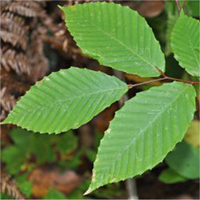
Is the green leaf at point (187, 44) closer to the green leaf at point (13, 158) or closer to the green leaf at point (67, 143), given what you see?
the green leaf at point (67, 143)

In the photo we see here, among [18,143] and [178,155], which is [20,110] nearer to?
[178,155]

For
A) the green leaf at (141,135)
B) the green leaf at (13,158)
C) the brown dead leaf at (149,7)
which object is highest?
the brown dead leaf at (149,7)

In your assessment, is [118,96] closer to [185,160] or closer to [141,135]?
[141,135]

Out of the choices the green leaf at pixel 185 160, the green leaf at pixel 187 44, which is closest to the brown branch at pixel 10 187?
the green leaf at pixel 185 160

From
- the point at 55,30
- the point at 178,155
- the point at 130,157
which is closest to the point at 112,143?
the point at 130,157

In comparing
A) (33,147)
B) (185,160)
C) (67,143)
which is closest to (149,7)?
(185,160)

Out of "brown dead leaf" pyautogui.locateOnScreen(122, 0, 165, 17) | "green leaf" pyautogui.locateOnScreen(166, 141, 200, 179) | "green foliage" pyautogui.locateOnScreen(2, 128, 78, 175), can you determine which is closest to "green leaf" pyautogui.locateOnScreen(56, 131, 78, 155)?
"green foliage" pyautogui.locateOnScreen(2, 128, 78, 175)

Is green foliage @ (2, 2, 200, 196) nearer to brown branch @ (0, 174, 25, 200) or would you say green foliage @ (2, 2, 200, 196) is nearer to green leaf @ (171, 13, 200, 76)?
green leaf @ (171, 13, 200, 76)
